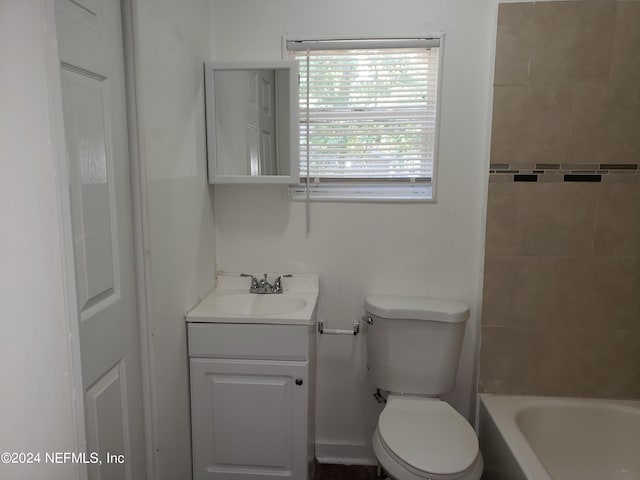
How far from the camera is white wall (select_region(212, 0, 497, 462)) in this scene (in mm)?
1898

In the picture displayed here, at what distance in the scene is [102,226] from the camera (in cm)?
116

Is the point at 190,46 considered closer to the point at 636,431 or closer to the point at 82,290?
the point at 82,290

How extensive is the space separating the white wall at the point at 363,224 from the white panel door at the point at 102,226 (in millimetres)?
824

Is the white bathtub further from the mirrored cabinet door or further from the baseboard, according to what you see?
the mirrored cabinet door

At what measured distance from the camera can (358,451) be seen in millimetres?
2184

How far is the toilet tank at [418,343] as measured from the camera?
6.12ft

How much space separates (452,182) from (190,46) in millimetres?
1236

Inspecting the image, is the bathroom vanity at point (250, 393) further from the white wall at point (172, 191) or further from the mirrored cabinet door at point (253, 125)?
the mirrored cabinet door at point (253, 125)

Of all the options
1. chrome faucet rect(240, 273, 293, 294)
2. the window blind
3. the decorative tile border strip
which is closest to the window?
the window blind

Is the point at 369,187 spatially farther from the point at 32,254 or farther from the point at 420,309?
the point at 32,254

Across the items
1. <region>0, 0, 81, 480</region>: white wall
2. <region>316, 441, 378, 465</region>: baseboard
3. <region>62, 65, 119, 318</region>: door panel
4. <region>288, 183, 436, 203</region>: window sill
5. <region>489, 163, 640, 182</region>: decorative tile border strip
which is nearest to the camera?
<region>0, 0, 81, 480</region>: white wall

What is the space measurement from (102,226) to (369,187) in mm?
1233

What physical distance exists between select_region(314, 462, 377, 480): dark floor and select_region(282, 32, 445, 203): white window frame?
4.30ft

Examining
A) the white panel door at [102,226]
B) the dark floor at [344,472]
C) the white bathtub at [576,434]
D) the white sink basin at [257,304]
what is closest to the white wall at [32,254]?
the white panel door at [102,226]
